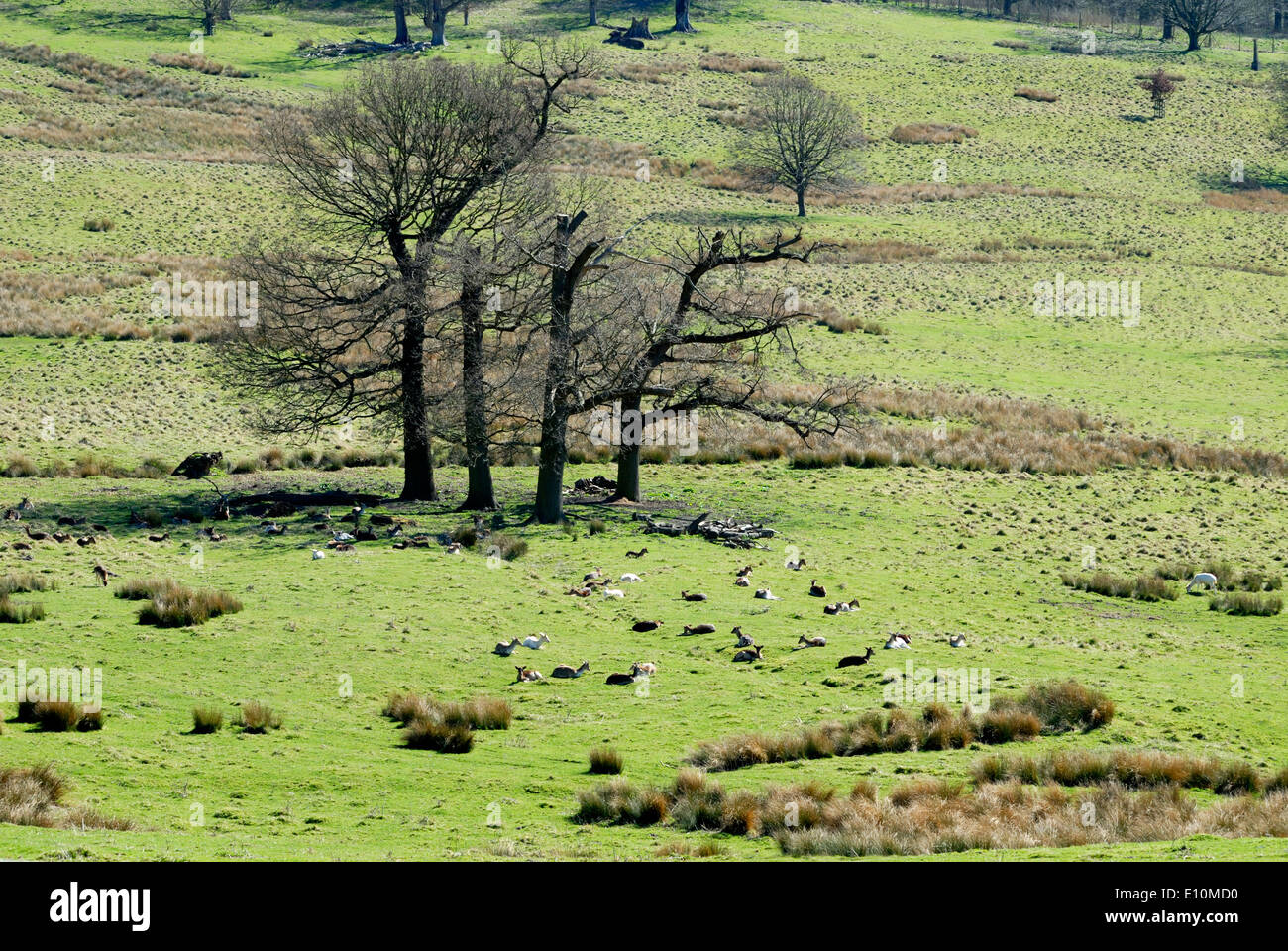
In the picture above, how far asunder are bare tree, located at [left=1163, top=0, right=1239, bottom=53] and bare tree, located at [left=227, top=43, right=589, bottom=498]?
124109mm

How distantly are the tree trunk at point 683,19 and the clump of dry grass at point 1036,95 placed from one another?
32.2m

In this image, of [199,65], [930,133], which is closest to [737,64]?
[930,133]

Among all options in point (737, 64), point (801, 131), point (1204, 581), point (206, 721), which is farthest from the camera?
point (737, 64)

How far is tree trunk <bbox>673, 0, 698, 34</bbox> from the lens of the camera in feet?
434

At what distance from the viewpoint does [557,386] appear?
31219 mm

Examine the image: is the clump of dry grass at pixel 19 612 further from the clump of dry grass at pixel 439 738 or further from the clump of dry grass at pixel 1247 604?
the clump of dry grass at pixel 1247 604

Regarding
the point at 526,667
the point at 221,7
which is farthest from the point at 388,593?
the point at 221,7

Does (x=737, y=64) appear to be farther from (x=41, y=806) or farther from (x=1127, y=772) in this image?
(x=41, y=806)

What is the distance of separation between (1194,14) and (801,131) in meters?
71.5

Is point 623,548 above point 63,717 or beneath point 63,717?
beneath

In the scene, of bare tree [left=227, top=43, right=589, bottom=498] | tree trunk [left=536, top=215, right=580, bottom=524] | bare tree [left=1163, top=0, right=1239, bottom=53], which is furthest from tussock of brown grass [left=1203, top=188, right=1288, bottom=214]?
tree trunk [left=536, top=215, right=580, bottom=524]

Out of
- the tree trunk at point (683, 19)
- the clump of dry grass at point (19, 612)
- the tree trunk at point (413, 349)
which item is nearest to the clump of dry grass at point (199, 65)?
the tree trunk at point (683, 19)
